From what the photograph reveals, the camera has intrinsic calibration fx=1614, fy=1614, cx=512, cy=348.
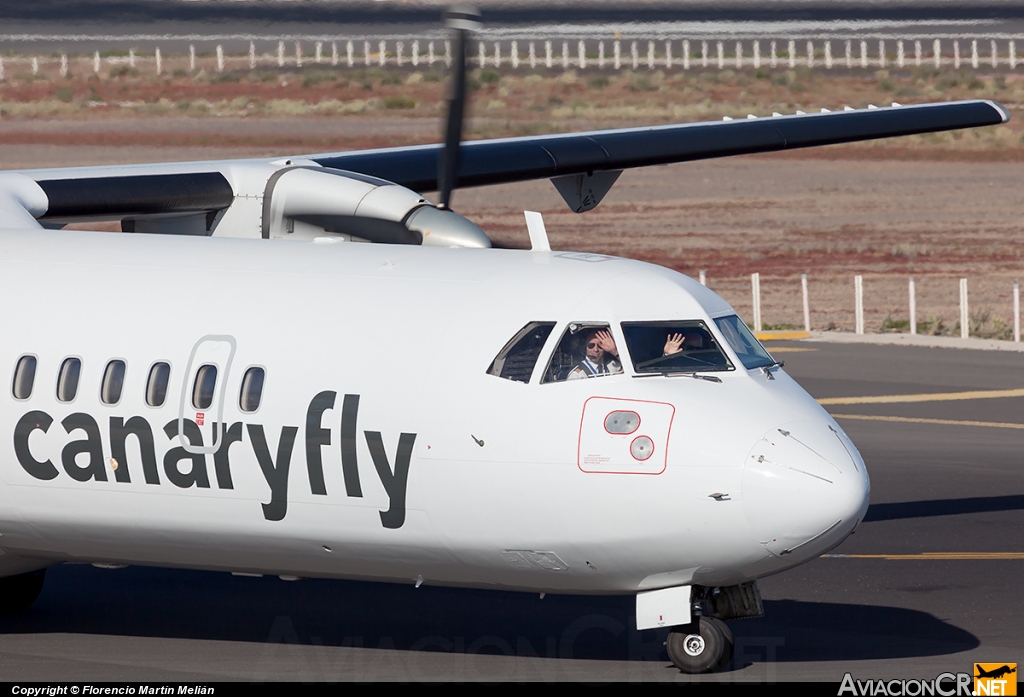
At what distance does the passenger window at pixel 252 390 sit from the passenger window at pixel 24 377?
5.94ft

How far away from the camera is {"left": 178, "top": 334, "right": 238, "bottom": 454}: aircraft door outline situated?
12.1 m

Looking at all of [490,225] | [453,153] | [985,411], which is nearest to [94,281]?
[453,153]

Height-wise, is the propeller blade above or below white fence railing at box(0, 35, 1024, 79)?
above

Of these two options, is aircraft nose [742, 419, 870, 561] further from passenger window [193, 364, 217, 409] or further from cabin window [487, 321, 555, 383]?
passenger window [193, 364, 217, 409]

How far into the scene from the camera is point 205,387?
12.2m

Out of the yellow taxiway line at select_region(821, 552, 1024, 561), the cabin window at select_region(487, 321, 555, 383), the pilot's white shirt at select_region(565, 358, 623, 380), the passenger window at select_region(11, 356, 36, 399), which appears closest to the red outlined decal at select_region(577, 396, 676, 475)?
the pilot's white shirt at select_region(565, 358, 623, 380)

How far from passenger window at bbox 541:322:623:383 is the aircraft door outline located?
248 centimetres

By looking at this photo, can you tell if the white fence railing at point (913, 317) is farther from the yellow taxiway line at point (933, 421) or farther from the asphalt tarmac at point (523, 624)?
the asphalt tarmac at point (523, 624)

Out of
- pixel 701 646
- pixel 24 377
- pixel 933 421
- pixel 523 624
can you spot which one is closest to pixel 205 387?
pixel 24 377

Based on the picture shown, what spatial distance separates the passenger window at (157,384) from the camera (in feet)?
40.3

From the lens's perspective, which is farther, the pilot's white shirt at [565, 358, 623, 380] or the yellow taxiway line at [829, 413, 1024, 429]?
the yellow taxiway line at [829, 413, 1024, 429]

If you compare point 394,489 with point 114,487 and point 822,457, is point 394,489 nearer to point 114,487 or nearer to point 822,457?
point 114,487

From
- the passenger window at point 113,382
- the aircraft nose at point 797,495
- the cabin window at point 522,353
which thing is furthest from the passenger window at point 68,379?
the aircraft nose at point 797,495

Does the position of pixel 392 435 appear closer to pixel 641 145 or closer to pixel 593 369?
pixel 593 369
